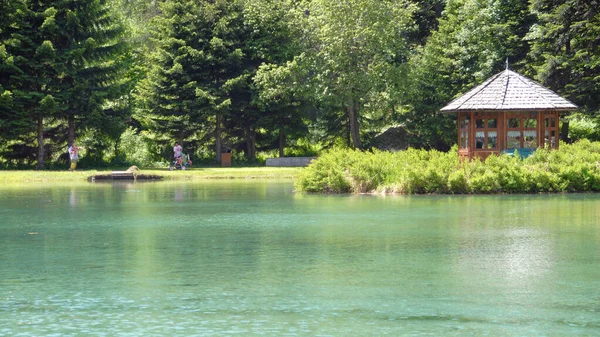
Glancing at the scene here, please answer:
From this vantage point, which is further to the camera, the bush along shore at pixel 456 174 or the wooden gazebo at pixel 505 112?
the wooden gazebo at pixel 505 112

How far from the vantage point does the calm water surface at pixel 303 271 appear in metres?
11.4

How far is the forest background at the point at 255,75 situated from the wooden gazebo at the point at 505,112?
8950 millimetres

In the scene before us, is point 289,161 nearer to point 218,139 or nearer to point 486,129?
point 218,139

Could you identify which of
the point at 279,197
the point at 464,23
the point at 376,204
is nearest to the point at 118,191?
the point at 279,197

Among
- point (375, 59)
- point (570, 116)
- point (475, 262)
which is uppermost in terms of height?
point (375, 59)

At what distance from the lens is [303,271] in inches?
598

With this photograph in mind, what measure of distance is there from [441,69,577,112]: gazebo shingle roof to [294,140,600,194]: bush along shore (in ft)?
11.6

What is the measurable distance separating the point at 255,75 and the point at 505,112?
22.4m

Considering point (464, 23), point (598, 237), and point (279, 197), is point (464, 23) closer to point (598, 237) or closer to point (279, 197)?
point (279, 197)

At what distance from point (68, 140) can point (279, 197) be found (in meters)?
25.4

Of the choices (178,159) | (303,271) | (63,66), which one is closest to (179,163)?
(178,159)

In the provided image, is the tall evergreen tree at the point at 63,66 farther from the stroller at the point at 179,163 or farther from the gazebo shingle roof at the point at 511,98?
the gazebo shingle roof at the point at 511,98

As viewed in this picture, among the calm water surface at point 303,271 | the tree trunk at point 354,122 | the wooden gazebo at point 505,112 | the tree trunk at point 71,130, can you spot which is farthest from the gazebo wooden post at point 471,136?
the tree trunk at point 71,130

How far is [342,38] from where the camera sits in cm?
5509
